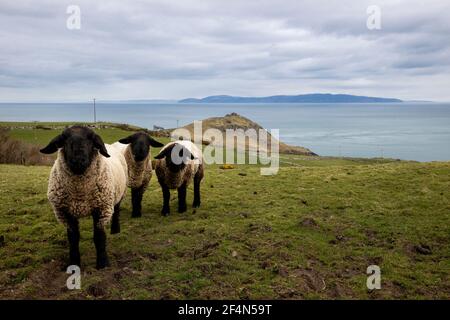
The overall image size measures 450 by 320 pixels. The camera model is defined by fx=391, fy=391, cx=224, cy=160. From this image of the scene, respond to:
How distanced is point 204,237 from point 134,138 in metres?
4.30

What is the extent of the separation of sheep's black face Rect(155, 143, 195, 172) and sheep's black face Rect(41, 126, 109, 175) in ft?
16.8

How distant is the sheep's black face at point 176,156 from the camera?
539 inches

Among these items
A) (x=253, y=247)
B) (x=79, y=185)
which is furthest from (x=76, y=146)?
(x=253, y=247)

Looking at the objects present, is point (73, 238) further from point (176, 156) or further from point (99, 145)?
point (176, 156)

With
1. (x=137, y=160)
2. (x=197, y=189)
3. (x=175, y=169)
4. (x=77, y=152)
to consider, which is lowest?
(x=197, y=189)

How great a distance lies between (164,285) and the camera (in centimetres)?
794

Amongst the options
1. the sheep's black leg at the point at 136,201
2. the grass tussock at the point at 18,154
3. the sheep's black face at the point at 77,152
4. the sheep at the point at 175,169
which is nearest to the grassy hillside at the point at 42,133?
the grass tussock at the point at 18,154

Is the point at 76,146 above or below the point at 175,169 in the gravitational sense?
above

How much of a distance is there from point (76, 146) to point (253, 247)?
5064 millimetres

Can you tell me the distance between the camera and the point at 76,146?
321 inches

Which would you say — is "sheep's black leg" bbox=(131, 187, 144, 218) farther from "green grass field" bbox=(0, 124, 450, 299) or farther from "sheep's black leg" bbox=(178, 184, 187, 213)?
"sheep's black leg" bbox=(178, 184, 187, 213)

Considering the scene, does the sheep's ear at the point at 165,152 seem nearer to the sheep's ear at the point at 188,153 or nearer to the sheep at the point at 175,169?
the sheep at the point at 175,169

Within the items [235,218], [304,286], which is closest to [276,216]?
[235,218]

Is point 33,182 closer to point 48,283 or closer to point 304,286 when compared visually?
point 48,283
